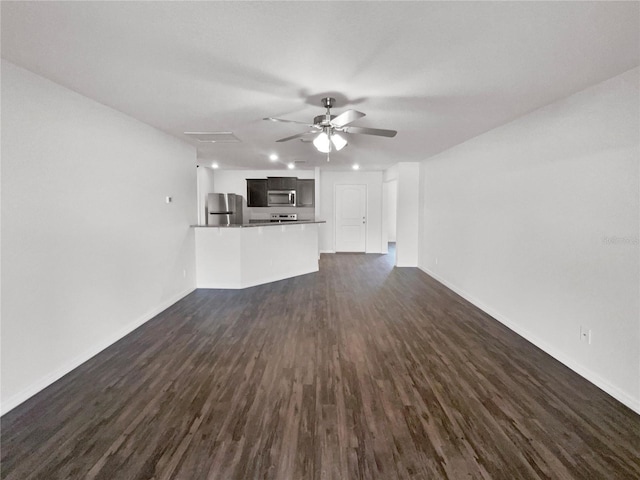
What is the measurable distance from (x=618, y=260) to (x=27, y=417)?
14.0 feet

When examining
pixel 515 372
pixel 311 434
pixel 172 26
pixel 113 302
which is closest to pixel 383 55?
pixel 172 26

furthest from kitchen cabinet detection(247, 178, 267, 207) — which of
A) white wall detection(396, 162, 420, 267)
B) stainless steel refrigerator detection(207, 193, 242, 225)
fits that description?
white wall detection(396, 162, 420, 267)

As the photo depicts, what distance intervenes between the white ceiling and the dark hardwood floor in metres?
2.35

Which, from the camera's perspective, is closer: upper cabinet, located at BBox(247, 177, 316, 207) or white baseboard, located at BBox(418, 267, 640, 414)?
white baseboard, located at BBox(418, 267, 640, 414)

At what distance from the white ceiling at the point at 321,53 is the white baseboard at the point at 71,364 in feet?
7.46

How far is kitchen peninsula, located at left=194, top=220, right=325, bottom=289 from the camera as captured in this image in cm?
523

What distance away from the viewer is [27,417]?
6.79 feet

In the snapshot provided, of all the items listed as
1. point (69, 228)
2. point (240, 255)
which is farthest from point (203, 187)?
point (69, 228)

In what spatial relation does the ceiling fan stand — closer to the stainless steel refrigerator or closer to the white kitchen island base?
the white kitchen island base

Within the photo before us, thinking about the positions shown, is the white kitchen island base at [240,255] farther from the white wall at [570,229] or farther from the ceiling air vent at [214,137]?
the white wall at [570,229]

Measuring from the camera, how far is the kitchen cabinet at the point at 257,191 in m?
8.48

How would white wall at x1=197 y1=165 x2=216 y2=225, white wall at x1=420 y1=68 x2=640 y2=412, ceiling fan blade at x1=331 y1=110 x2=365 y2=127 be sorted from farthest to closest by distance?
white wall at x1=197 y1=165 x2=216 y2=225
ceiling fan blade at x1=331 y1=110 x2=365 y2=127
white wall at x1=420 y1=68 x2=640 y2=412

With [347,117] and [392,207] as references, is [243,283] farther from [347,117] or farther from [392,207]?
[392,207]

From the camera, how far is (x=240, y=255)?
17.2 ft
